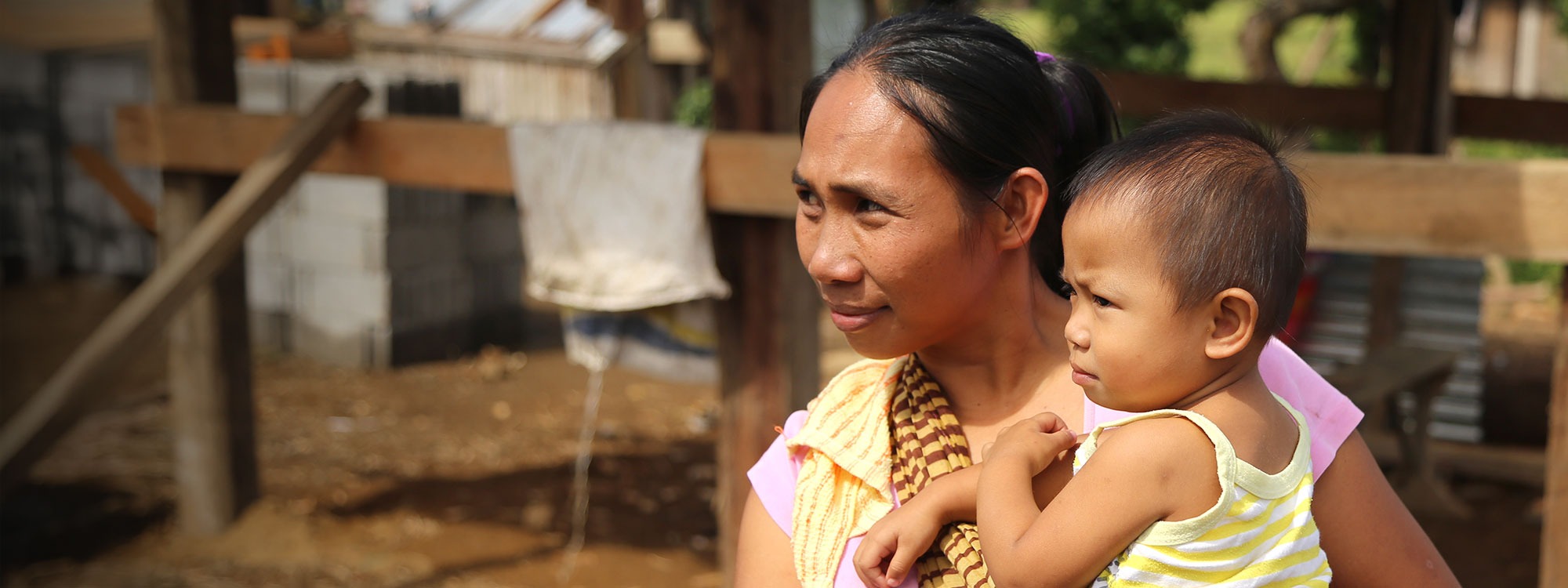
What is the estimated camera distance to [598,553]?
489 cm

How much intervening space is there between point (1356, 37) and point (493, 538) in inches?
359

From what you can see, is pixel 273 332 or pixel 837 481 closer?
pixel 837 481

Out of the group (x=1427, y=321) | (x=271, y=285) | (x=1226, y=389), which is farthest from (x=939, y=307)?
(x=271, y=285)

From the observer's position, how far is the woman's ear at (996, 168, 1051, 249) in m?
1.54

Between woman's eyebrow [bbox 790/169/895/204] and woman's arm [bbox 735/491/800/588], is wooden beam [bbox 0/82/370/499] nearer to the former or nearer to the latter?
woman's arm [bbox 735/491/800/588]

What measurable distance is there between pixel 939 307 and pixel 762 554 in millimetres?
385

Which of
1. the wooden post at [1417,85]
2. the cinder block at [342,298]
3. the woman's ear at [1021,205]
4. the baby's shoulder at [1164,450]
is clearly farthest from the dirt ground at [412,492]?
the baby's shoulder at [1164,450]

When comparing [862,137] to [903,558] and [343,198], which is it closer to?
[903,558]

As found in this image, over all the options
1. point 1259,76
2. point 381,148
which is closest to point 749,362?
point 381,148

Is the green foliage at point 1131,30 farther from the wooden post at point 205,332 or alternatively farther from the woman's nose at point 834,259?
the woman's nose at point 834,259

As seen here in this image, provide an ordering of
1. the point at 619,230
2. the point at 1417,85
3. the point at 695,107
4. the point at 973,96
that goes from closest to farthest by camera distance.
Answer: the point at 973,96 < the point at 619,230 < the point at 1417,85 < the point at 695,107

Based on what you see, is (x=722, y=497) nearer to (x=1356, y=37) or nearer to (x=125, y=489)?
(x=125, y=489)

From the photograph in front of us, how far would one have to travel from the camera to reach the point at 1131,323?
133cm

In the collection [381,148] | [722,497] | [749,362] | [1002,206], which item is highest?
[1002,206]
